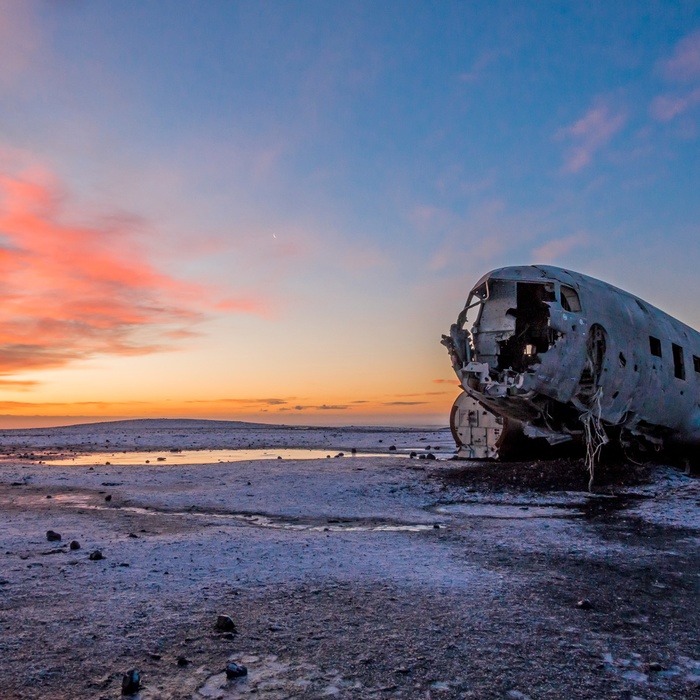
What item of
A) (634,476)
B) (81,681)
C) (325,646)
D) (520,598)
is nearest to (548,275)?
(634,476)

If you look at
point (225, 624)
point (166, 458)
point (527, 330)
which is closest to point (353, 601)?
point (225, 624)

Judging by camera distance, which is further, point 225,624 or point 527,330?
point 527,330

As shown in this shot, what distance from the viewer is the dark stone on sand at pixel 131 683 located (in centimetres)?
354

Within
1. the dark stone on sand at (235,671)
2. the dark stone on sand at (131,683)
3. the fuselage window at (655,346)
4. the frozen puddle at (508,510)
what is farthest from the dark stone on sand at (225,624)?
the fuselage window at (655,346)

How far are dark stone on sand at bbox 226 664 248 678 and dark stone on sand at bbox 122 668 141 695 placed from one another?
21.8 inches

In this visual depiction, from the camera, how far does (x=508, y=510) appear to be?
11453 millimetres

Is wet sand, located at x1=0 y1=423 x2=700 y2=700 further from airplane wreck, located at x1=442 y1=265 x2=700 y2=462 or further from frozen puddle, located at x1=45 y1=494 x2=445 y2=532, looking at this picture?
airplane wreck, located at x1=442 y1=265 x2=700 y2=462

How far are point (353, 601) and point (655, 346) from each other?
42.0 ft

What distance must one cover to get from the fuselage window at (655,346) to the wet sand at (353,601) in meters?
5.46

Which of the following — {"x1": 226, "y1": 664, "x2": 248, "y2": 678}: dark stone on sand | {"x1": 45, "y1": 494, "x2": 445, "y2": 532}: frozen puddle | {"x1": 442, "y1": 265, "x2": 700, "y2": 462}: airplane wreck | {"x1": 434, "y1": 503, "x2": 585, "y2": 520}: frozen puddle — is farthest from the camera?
{"x1": 442, "y1": 265, "x2": 700, "y2": 462}: airplane wreck

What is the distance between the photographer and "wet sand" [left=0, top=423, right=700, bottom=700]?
12.5ft

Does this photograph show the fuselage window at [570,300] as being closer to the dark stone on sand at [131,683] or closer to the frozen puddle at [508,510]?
the frozen puddle at [508,510]

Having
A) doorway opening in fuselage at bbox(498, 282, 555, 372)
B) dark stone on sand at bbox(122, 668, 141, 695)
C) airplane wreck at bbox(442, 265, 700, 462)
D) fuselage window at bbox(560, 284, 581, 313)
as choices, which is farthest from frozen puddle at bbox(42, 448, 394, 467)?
dark stone on sand at bbox(122, 668, 141, 695)

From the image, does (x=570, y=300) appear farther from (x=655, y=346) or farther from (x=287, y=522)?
(x=287, y=522)
